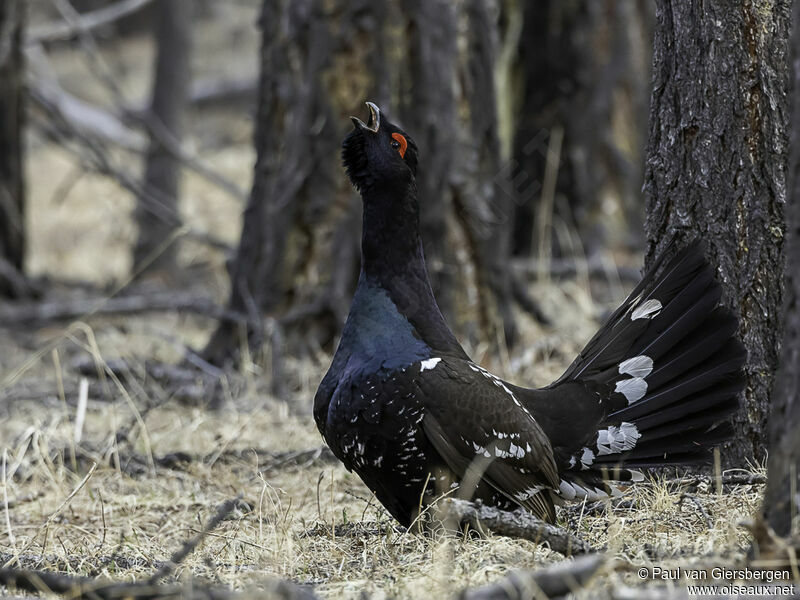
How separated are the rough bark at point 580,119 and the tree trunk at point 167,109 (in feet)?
14.6

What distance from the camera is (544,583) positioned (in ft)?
7.20

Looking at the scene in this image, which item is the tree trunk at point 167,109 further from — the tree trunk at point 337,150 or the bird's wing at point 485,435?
the bird's wing at point 485,435

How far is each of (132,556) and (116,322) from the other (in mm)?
4697

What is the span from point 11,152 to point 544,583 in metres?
8.43

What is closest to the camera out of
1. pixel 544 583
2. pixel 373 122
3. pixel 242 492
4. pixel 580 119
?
pixel 544 583

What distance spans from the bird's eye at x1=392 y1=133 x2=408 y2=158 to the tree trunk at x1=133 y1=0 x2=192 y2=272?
800 cm

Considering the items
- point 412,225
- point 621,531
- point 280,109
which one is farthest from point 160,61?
point 621,531

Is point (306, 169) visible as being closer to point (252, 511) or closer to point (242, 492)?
point (242, 492)

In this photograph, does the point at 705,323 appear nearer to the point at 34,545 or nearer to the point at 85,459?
the point at 34,545

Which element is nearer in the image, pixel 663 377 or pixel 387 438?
pixel 387 438

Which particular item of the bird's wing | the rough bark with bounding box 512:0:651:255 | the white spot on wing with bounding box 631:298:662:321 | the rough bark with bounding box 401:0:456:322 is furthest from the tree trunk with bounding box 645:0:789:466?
the rough bark with bounding box 512:0:651:255

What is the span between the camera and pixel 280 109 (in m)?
6.60

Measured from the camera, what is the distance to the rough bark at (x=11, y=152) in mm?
8914

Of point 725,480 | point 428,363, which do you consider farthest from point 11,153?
point 725,480
